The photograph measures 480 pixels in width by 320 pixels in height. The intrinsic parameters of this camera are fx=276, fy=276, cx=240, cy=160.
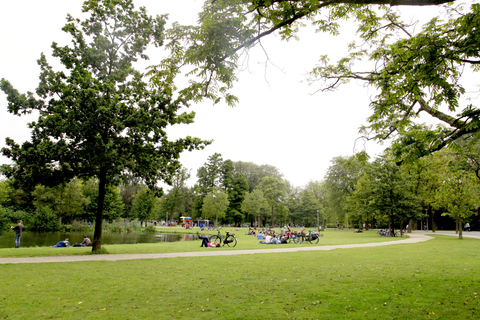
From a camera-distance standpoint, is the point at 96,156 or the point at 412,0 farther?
the point at 96,156

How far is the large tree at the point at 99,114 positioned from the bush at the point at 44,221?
3101 cm

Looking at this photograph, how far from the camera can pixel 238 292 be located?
6.28 m

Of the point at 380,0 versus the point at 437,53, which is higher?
the point at 380,0

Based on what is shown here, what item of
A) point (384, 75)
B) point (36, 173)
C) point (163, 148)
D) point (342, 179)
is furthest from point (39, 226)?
point (342, 179)

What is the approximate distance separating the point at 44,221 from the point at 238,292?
42.3 meters

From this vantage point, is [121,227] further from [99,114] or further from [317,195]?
[317,195]

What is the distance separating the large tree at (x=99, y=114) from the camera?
11812mm

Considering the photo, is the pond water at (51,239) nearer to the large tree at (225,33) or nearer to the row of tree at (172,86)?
the row of tree at (172,86)

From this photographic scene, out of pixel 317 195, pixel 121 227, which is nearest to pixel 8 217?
pixel 121 227

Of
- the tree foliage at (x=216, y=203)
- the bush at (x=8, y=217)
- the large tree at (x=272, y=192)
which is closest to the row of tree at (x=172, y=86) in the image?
the bush at (x=8, y=217)

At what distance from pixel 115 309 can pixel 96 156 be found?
8.12 meters

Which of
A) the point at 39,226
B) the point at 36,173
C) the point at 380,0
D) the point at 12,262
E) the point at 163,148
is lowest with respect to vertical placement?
the point at 39,226

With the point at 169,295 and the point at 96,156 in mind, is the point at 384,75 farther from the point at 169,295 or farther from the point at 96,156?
the point at 96,156

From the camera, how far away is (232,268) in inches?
372
